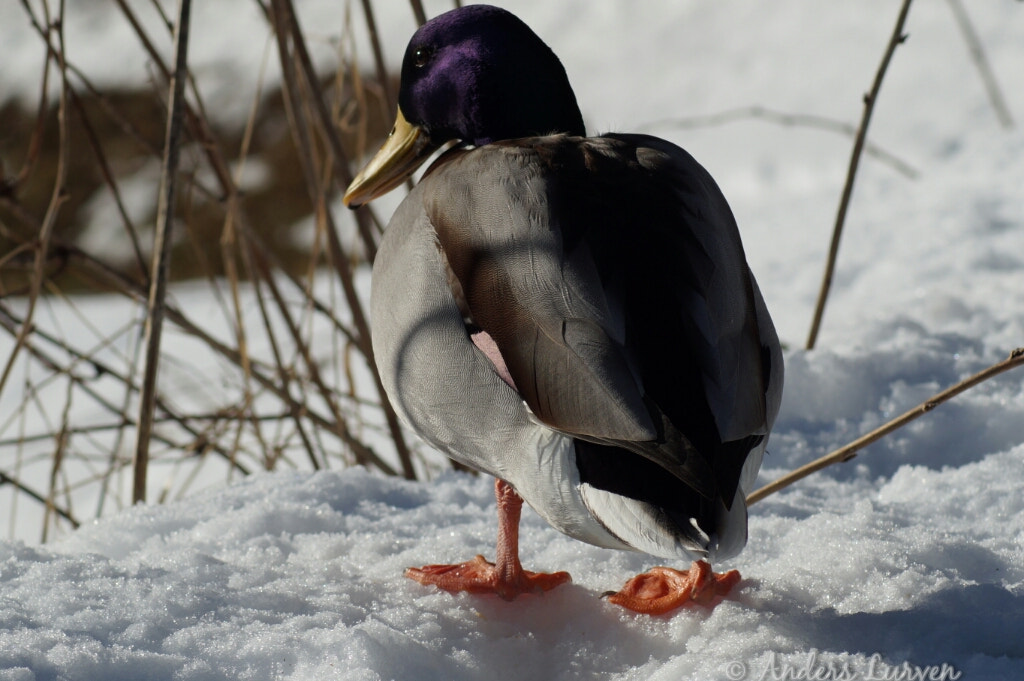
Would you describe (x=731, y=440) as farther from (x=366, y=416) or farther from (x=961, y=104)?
(x=961, y=104)

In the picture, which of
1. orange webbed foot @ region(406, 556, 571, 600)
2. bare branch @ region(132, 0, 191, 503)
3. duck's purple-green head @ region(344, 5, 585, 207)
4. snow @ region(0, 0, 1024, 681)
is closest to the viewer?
snow @ region(0, 0, 1024, 681)

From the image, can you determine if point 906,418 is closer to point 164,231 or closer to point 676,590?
point 676,590

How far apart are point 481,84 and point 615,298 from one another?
73 cm

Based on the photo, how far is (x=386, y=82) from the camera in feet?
9.10

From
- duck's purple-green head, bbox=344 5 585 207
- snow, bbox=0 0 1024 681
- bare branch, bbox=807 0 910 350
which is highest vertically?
duck's purple-green head, bbox=344 5 585 207

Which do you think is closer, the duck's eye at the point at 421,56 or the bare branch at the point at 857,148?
the duck's eye at the point at 421,56

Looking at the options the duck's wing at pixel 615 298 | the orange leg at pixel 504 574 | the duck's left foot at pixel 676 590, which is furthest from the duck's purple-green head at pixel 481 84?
the duck's left foot at pixel 676 590

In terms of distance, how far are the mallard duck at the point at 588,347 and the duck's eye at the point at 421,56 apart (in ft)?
1.08

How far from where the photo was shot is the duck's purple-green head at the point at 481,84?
1.96 m

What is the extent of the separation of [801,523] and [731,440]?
0.70 metres

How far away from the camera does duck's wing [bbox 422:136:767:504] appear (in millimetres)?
1348

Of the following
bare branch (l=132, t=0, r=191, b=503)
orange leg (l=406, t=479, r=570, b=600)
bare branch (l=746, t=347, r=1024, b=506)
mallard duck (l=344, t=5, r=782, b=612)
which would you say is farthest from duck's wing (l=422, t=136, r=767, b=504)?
bare branch (l=132, t=0, r=191, b=503)

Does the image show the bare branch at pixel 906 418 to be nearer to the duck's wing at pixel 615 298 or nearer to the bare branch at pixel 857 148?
the duck's wing at pixel 615 298

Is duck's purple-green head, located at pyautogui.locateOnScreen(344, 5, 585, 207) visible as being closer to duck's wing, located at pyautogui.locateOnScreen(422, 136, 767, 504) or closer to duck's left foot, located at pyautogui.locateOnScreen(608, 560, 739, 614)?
duck's wing, located at pyautogui.locateOnScreen(422, 136, 767, 504)
